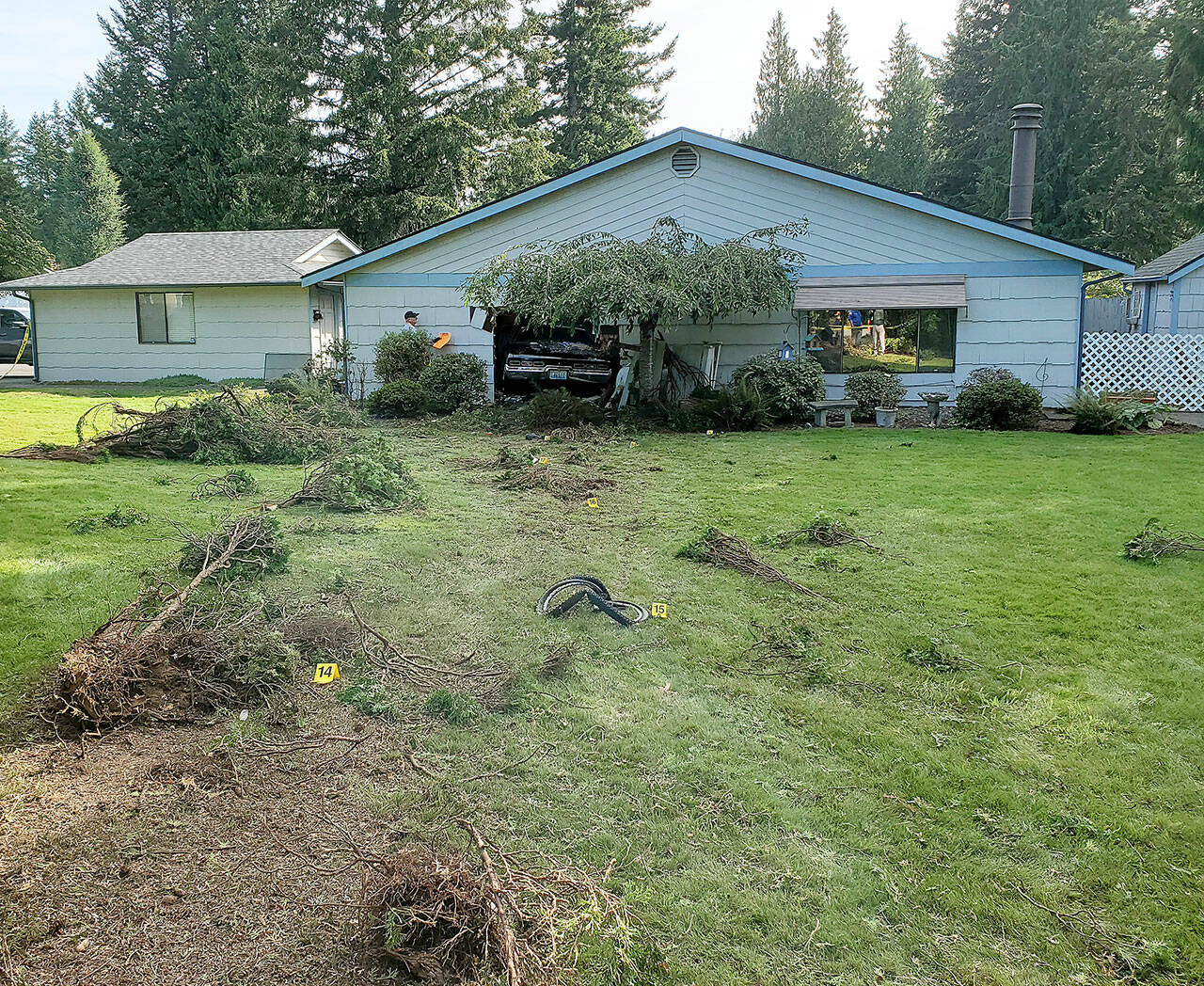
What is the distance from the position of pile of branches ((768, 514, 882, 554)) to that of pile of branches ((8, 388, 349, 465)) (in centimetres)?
632

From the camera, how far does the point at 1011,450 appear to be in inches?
507

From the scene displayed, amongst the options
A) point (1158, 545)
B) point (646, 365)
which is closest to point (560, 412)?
point (646, 365)

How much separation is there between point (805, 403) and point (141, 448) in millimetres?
10604

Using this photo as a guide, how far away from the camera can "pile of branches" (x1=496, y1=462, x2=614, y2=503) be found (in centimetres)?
994

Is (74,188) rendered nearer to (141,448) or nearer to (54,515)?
(141,448)

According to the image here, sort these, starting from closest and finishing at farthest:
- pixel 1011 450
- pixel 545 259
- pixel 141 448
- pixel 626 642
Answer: pixel 626 642 → pixel 141 448 → pixel 1011 450 → pixel 545 259

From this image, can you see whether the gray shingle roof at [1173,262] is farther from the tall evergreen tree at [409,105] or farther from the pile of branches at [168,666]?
the tall evergreen tree at [409,105]

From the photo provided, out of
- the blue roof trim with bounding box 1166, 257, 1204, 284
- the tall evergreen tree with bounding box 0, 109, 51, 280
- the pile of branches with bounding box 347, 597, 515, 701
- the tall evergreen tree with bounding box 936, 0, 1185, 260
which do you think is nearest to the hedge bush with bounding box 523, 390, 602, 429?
the pile of branches with bounding box 347, 597, 515, 701

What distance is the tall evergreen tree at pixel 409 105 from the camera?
33.8 m

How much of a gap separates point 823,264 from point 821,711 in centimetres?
1390

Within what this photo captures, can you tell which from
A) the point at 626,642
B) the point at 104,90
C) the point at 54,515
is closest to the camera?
the point at 626,642

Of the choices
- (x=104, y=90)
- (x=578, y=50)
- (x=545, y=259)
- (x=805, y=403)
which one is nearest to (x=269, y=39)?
(x=104, y=90)

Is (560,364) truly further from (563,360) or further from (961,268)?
(961,268)

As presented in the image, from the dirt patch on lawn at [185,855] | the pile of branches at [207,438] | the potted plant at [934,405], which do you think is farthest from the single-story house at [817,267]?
the dirt patch on lawn at [185,855]
